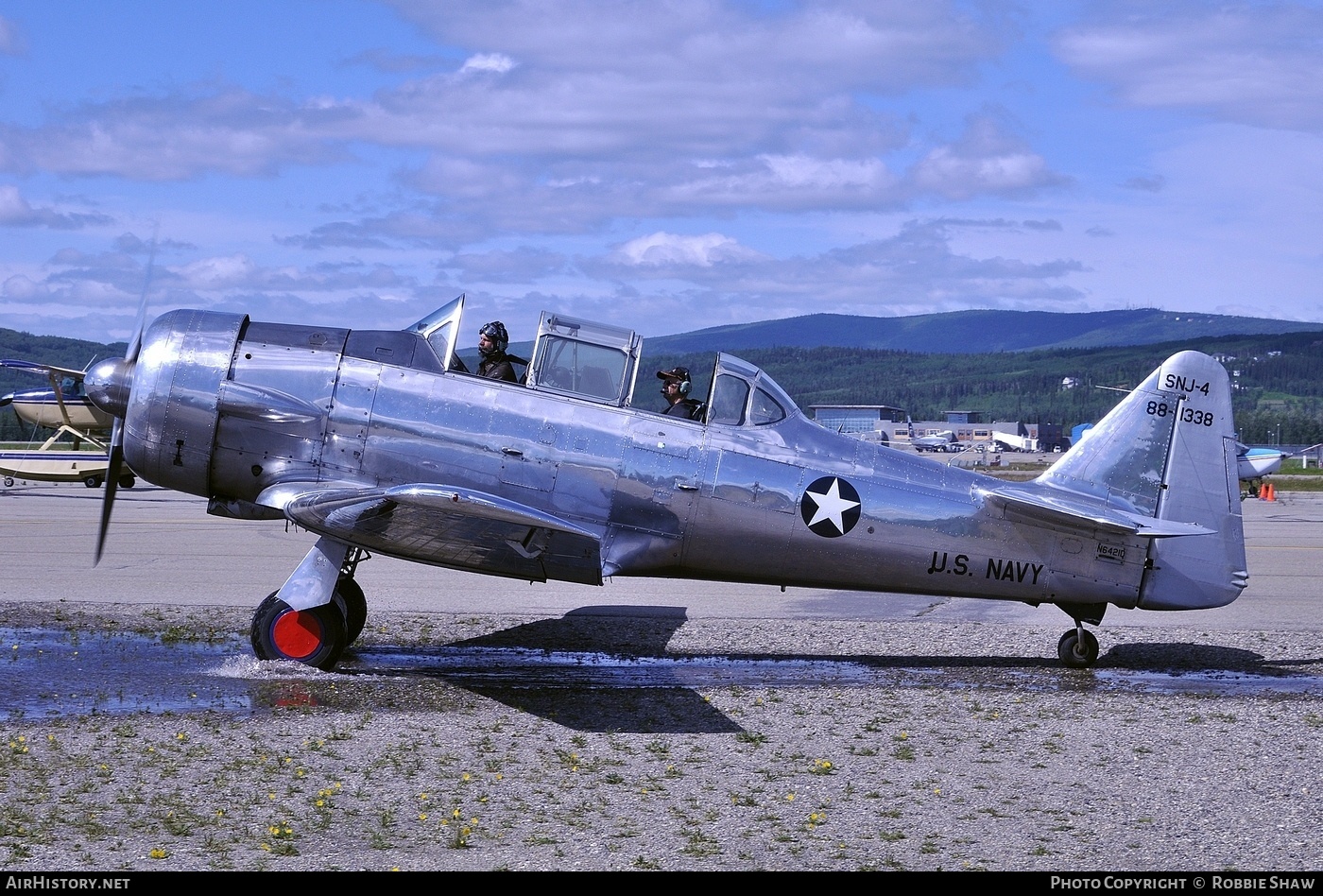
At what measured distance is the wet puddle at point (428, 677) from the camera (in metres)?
8.91

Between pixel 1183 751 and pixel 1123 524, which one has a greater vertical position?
pixel 1123 524

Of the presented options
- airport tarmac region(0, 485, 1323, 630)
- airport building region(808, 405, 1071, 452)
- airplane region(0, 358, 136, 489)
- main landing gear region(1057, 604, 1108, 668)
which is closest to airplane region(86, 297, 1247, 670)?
main landing gear region(1057, 604, 1108, 668)

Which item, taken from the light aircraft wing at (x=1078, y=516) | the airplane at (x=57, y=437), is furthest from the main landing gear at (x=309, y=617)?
the airplane at (x=57, y=437)

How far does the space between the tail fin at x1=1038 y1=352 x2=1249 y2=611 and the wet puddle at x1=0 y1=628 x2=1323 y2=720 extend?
885 mm

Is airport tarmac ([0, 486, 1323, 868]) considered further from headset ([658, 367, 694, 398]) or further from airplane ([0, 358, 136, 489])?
airplane ([0, 358, 136, 489])

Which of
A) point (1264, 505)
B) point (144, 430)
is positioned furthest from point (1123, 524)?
point (1264, 505)

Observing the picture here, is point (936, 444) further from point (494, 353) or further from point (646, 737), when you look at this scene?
point (646, 737)

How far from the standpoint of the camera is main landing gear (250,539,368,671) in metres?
9.65

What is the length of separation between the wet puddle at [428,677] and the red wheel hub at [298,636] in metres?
0.17

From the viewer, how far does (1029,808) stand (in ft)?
21.7
